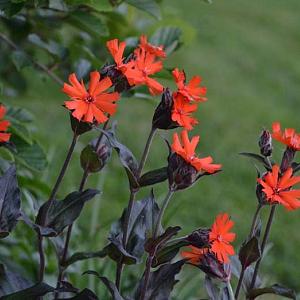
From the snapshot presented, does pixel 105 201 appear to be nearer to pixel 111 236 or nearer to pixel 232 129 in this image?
pixel 232 129

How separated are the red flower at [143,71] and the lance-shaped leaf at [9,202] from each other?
0.21 m

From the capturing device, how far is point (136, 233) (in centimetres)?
105

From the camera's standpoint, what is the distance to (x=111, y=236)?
40.2 inches

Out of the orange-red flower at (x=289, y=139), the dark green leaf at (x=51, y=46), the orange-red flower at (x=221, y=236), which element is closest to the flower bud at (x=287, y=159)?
the orange-red flower at (x=289, y=139)

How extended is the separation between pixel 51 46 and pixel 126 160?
0.52 m

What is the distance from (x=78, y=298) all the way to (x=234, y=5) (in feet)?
18.7

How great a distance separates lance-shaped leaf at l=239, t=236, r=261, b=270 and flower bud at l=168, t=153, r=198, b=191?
14 centimetres

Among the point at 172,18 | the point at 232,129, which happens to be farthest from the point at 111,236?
the point at 232,129

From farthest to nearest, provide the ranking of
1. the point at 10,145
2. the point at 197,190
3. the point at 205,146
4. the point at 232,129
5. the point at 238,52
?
the point at 238,52 → the point at 232,129 → the point at 205,146 → the point at 197,190 → the point at 10,145

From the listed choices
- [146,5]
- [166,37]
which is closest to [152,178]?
[146,5]

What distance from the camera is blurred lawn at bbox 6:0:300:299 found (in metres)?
2.70

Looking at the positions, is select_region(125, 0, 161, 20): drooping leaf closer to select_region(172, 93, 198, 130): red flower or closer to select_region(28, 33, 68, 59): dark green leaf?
select_region(28, 33, 68, 59): dark green leaf

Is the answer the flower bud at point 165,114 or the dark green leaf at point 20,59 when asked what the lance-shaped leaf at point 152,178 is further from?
the dark green leaf at point 20,59

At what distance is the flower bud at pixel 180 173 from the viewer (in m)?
0.89
